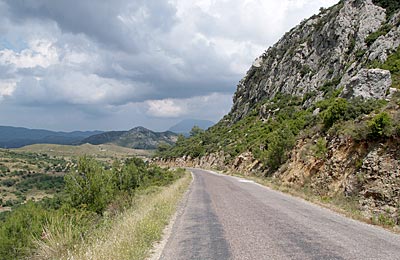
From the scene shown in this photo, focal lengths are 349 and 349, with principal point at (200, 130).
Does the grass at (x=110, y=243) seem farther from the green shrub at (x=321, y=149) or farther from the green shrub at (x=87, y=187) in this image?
the green shrub at (x=87, y=187)

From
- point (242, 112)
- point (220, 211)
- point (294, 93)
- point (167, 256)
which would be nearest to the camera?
point (167, 256)

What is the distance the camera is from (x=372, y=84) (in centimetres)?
2288

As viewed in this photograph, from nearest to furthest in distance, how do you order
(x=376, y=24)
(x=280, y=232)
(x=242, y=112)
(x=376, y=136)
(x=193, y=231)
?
(x=280, y=232), (x=193, y=231), (x=376, y=136), (x=376, y=24), (x=242, y=112)

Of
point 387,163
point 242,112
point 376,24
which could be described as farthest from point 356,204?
point 242,112

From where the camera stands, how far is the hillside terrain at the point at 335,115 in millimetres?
14852

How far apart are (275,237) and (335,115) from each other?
15.7 m

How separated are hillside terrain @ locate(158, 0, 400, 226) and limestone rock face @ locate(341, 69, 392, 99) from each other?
6cm

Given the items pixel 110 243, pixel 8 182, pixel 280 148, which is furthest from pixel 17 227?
pixel 8 182

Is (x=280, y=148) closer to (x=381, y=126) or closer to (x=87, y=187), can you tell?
(x=381, y=126)

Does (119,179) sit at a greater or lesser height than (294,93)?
lesser

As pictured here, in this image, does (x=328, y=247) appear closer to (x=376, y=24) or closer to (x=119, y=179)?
(x=119, y=179)

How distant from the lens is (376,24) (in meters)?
47.6

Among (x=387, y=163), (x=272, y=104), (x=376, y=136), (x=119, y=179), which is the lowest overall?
(x=119, y=179)

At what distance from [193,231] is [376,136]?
10.5 m
